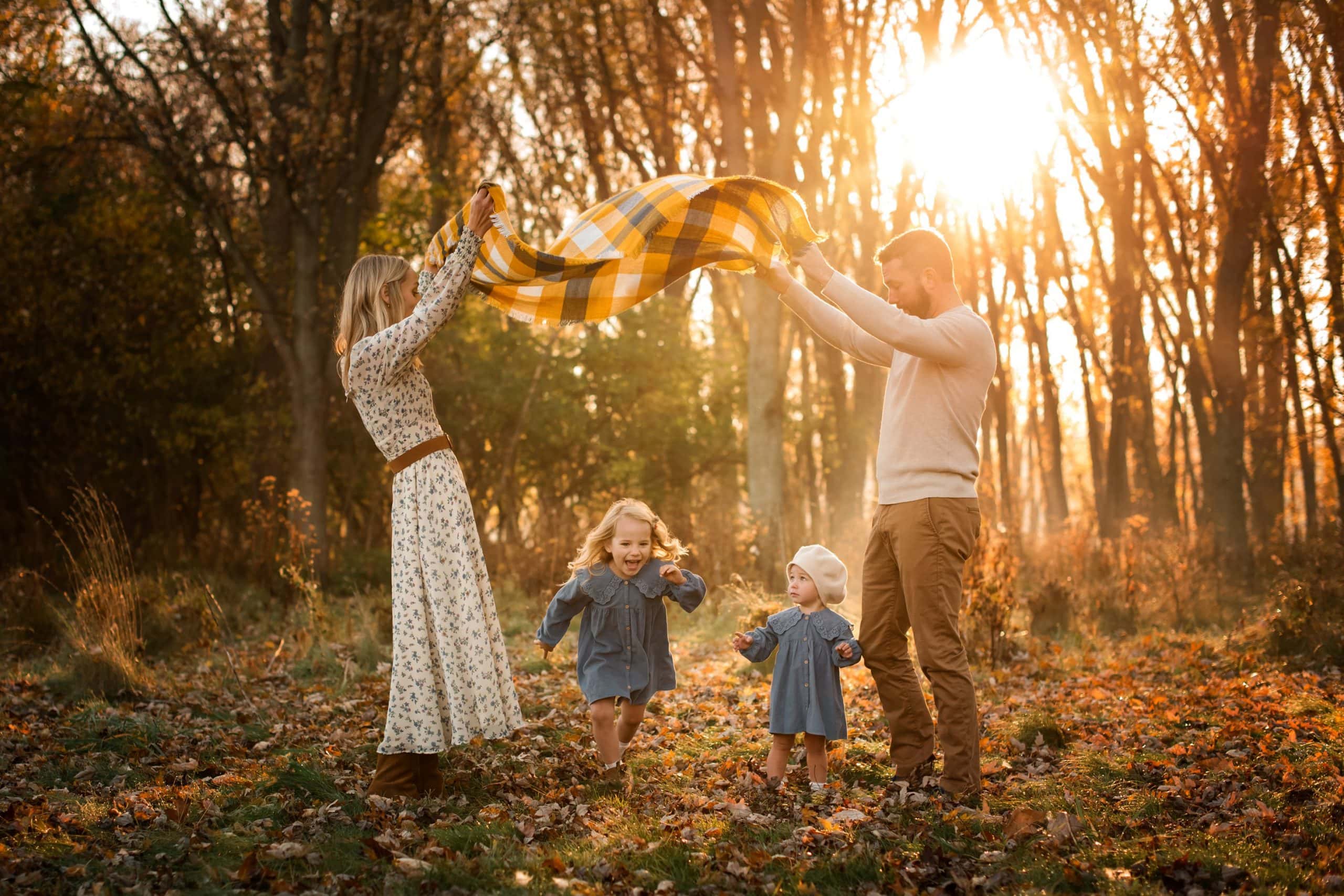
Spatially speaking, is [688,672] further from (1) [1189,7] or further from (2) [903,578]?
(1) [1189,7]

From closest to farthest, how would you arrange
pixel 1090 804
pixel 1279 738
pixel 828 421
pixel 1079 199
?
pixel 1090 804 → pixel 1279 738 → pixel 1079 199 → pixel 828 421

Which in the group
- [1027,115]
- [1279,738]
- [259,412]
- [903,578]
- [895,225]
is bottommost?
[1279,738]

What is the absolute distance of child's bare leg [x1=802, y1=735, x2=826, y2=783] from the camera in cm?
530

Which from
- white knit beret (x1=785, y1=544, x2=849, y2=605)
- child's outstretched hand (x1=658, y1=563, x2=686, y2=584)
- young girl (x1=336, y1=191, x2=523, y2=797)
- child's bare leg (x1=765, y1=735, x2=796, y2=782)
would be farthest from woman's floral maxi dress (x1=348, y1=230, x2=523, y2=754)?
white knit beret (x1=785, y1=544, x2=849, y2=605)

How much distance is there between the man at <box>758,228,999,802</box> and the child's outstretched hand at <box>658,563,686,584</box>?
36.2 inches

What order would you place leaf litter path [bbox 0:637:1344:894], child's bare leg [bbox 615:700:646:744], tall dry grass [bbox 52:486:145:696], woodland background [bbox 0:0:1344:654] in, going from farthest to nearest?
woodland background [bbox 0:0:1344:654] → tall dry grass [bbox 52:486:145:696] → child's bare leg [bbox 615:700:646:744] → leaf litter path [bbox 0:637:1344:894]

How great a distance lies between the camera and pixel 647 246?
5.62 meters

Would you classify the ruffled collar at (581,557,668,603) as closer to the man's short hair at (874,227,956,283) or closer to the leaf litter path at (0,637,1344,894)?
the leaf litter path at (0,637,1344,894)

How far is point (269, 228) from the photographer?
648 inches

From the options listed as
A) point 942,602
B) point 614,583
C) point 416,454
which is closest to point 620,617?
point 614,583

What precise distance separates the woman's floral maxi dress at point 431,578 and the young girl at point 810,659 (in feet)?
4.15

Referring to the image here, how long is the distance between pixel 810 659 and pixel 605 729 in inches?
42.6

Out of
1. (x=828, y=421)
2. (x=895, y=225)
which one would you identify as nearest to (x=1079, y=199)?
(x=895, y=225)

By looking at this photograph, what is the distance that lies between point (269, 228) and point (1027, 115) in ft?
40.2
